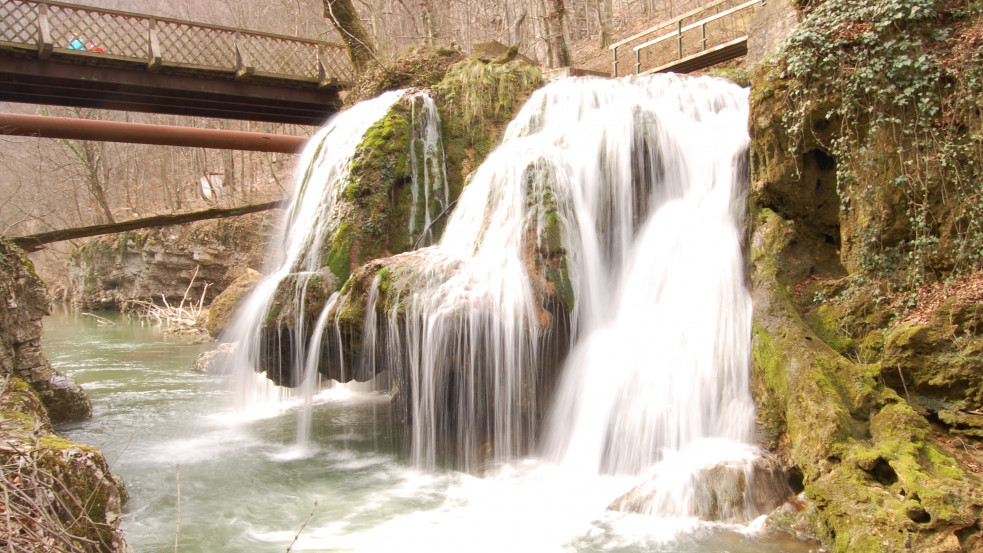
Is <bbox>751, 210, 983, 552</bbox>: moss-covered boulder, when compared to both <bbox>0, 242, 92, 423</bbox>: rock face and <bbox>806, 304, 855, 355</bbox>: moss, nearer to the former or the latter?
<bbox>806, 304, 855, 355</bbox>: moss

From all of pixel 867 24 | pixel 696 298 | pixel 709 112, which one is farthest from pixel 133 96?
pixel 867 24

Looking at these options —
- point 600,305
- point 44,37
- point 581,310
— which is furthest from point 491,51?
point 44,37

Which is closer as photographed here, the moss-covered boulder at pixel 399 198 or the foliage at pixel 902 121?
the foliage at pixel 902 121

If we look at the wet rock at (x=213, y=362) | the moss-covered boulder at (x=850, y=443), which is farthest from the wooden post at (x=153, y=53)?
the moss-covered boulder at (x=850, y=443)

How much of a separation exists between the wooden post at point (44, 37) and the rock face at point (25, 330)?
21.6 feet

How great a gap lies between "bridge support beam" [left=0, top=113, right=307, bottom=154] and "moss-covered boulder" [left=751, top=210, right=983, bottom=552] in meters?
8.66

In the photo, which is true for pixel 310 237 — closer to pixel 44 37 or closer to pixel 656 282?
pixel 656 282

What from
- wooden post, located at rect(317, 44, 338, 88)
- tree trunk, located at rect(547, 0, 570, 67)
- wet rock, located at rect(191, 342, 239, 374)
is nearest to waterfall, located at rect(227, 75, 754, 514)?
wet rock, located at rect(191, 342, 239, 374)

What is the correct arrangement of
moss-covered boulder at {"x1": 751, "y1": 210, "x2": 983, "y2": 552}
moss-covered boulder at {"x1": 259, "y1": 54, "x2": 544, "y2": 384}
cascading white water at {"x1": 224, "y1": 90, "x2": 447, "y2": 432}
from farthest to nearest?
cascading white water at {"x1": 224, "y1": 90, "x2": 447, "y2": 432}, moss-covered boulder at {"x1": 259, "y1": 54, "x2": 544, "y2": 384}, moss-covered boulder at {"x1": 751, "y1": 210, "x2": 983, "y2": 552}

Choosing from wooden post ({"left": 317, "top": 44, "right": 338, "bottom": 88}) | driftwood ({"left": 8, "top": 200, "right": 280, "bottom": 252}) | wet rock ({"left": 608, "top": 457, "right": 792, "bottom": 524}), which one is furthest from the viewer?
wooden post ({"left": 317, "top": 44, "right": 338, "bottom": 88})

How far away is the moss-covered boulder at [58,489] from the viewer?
9.83 ft

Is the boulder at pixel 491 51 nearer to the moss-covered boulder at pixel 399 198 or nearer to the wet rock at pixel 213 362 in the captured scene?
the moss-covered boulder at pixel 399 198

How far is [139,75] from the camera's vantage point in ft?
46.3

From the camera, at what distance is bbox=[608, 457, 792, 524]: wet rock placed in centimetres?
503
